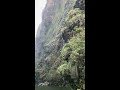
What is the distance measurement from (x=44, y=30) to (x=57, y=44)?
19cm

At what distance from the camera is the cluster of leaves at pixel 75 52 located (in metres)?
1.97

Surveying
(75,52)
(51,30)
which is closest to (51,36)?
(51,30)

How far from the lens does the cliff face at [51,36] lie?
6.40 ft

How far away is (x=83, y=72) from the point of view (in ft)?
6.42

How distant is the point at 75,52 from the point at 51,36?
0.29m

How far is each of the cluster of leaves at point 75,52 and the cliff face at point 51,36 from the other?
4 cm

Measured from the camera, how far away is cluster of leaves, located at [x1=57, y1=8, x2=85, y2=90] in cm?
197

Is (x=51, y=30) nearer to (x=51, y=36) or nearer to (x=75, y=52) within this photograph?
(x=51, y=36)

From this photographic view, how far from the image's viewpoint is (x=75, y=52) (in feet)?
6.66
